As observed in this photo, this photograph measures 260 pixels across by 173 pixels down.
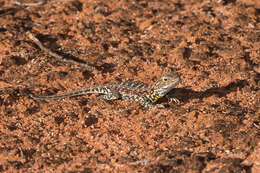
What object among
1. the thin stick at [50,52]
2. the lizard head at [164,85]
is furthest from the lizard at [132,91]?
the thin stick at [50,52]

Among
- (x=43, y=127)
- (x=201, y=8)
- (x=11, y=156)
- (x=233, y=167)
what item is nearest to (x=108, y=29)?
(x=201, y=8)

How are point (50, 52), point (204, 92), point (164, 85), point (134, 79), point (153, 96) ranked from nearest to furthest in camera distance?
1. point (164, 85)
2. point (153, 96)
3. point (204, 92)
4. point (134, 79)
5. point (50, 52)

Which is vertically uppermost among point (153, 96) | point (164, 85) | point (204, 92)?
point (164, 85)

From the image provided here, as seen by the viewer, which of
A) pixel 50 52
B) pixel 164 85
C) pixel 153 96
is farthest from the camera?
pixel 50 52

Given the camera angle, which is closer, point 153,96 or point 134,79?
point 153,96

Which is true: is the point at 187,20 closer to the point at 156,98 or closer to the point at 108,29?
the point at 108,29

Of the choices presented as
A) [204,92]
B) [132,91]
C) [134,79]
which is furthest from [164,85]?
[134,79]

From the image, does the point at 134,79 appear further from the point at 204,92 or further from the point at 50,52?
the point at 50,52

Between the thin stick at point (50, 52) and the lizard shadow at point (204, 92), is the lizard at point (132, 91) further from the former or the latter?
the thin stick at point (50, 52)
